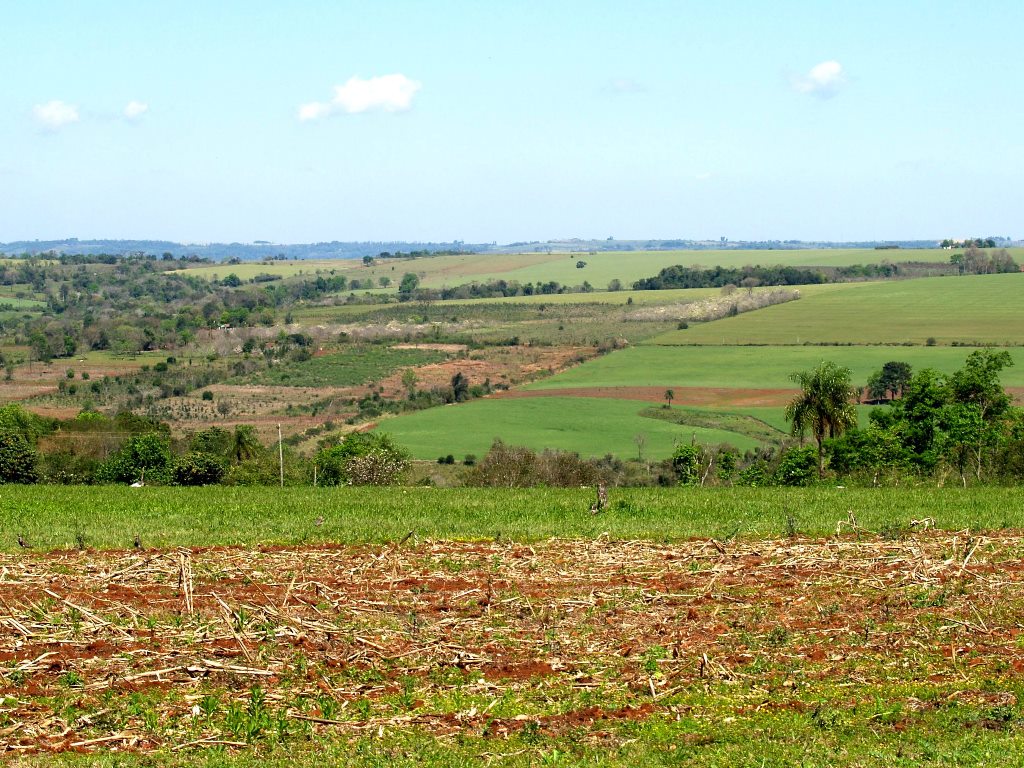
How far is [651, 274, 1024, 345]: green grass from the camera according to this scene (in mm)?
100125

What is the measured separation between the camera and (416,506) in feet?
81.1

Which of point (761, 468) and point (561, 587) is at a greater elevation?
point (561, 587)

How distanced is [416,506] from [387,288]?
16661cm

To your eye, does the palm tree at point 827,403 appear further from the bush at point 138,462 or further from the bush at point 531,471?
the bush at point 138,462

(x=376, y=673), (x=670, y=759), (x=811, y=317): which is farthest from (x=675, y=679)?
(x=811, y=317)

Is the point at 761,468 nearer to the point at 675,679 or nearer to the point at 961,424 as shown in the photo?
the point at 961,424

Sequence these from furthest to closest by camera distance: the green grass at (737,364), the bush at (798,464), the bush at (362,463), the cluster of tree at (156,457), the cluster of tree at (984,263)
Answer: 1. the cluster of tree at (984,263)
2. the green grass at (737,364)
3. the bush at (362,463)
4. the bush at (798,464)
5. the cluster of tree at (156,457)

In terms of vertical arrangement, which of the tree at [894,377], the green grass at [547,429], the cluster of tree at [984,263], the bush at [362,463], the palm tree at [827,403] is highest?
the cluster of tree at [984,263]

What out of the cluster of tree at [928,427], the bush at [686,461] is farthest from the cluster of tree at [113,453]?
the cluster of tree at [928,427]

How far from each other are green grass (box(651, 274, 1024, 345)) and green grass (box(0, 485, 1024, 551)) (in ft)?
243

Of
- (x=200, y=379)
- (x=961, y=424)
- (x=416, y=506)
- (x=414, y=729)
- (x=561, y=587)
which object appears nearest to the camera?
(x=414, y=729)

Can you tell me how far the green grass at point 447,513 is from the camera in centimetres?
2117

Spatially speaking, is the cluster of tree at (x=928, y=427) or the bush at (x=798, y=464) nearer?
the cluster of tree at (x=928, y=427)

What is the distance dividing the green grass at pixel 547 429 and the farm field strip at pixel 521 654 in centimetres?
4348
